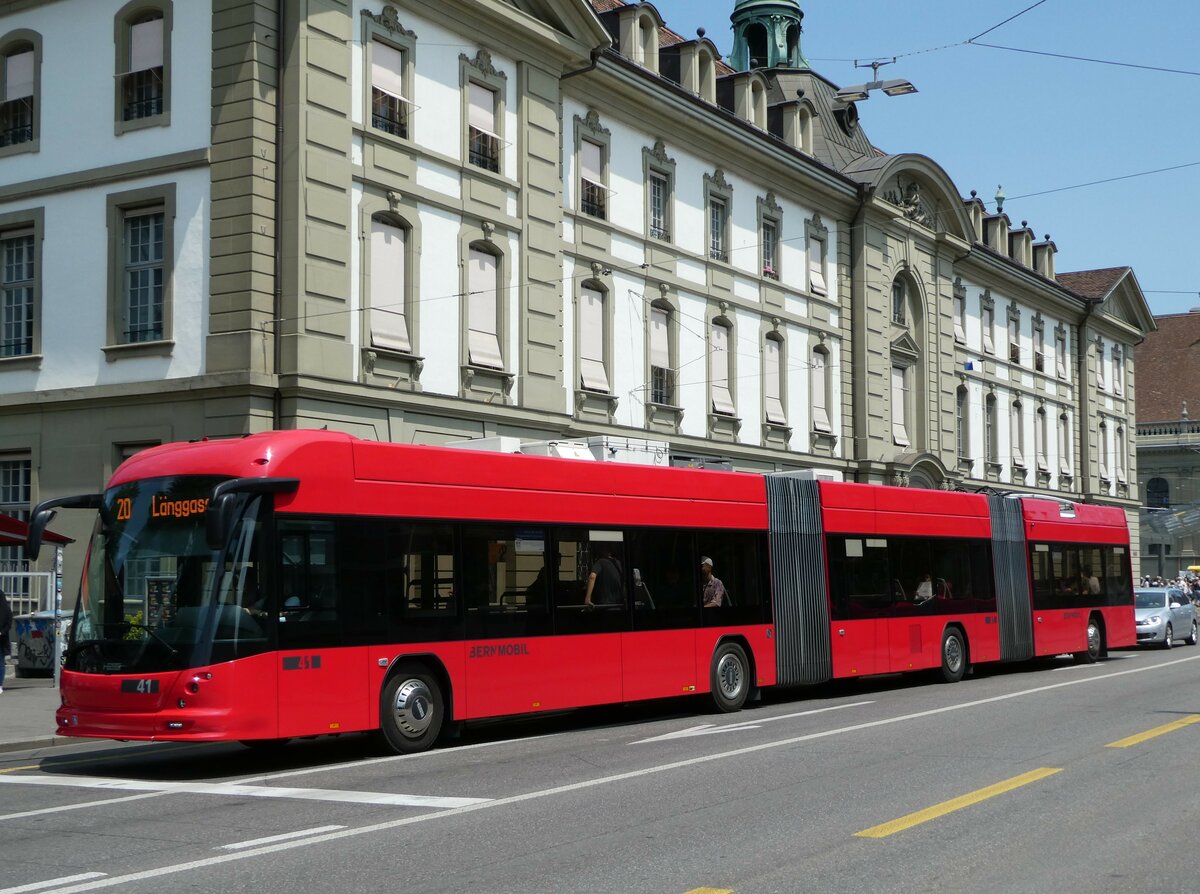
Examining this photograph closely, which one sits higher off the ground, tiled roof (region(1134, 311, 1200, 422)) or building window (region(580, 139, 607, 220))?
A: tiled roof (region(1134, 311, 1200, 422))

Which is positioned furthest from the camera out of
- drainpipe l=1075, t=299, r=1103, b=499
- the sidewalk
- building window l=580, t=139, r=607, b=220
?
drainpipe l=1075, t=299, r=1103, b=499

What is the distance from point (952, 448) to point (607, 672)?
32052mm

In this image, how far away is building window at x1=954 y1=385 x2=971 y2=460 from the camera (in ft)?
160

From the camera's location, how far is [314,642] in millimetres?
13617

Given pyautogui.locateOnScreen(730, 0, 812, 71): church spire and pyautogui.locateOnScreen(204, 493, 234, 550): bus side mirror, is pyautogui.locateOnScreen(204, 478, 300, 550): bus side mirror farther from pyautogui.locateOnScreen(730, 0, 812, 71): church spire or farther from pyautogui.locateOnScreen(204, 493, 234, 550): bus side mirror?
pyautogui.locateOnScreen(730, 0, 812, 71): church spire

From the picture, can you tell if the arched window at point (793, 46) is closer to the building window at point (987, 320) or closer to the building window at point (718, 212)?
the building window at point (987, 320)

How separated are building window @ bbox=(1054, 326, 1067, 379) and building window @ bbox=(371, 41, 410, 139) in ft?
127

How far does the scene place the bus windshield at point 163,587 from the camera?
1294 cm

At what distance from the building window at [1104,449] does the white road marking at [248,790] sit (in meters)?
54.7

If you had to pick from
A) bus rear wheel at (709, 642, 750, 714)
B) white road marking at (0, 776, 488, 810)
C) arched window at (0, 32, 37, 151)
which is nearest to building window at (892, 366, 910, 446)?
bus rear wheel at (709, 642, 750, 714)

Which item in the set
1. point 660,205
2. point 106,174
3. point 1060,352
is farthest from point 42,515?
point 1060,352

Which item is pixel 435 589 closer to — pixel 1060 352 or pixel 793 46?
pixel 793 46

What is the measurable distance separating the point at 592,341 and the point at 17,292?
423 inches

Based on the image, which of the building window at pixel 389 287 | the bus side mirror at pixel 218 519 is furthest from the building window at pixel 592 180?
the bus side mirror at pixel 218 519
